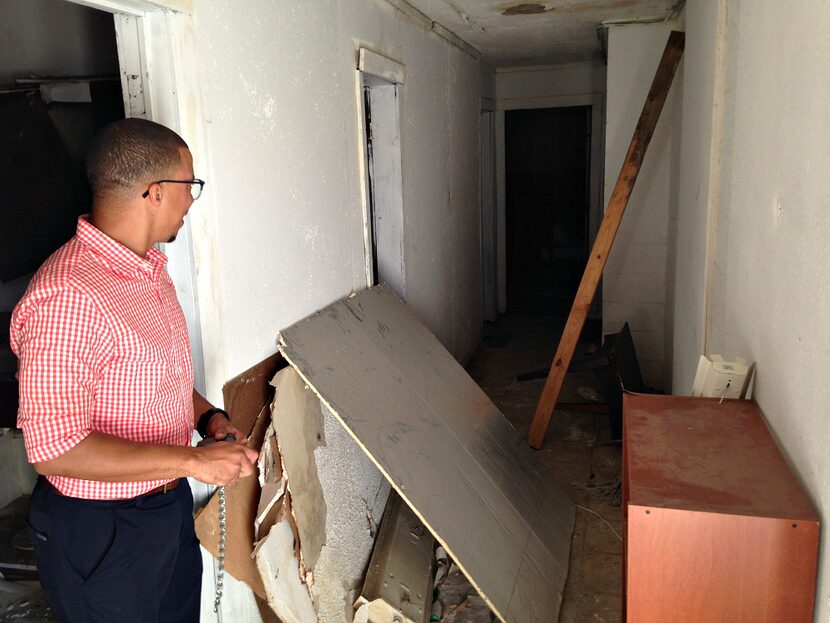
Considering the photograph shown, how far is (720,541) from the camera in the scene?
4.49ft

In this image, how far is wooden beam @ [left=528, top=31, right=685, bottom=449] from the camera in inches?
151

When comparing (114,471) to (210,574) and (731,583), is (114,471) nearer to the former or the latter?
(210,574)

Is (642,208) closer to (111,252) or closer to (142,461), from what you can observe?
(111,252)

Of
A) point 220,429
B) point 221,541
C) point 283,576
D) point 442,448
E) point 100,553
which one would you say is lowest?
point 283,576

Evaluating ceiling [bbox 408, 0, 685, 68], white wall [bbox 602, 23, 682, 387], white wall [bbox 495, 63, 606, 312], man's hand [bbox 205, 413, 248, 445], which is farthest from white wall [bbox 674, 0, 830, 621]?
white wall [bbox 495, 63, 606, 312]

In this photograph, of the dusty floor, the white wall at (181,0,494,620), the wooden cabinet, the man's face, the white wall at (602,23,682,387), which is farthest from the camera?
the white wall at (602,23,682,387)

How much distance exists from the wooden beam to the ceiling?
585 mm

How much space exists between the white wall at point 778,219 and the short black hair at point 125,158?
52.8 inches

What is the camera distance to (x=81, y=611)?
1.44 metres

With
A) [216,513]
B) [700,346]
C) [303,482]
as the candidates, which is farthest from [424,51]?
[216,513]

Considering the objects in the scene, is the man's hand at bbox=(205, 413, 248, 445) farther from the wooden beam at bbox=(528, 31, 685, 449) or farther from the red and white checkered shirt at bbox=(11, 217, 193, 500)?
the wooden beam at bbox=(528, 31, 685, 449)

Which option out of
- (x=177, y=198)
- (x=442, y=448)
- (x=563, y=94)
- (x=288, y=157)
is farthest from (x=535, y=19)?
(x=177, y=198)

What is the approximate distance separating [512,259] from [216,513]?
7.10 m

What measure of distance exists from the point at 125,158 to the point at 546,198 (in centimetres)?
793
